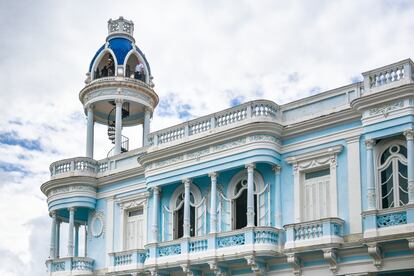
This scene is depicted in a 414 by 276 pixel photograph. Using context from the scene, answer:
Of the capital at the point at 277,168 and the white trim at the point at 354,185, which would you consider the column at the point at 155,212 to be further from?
the white trim at the point at 354,185

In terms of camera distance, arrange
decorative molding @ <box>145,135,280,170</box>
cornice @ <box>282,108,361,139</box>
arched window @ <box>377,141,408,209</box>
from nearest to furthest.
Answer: arched window @ <box>377,141,408,209</box> → cornice @ <box>282,108,361,139</box> → decorative molding @ <box>145,135,280,170</box>

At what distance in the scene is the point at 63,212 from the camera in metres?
33.1

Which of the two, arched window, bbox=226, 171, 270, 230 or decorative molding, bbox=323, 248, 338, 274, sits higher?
arched window, bbox=226, 171, 270, 230

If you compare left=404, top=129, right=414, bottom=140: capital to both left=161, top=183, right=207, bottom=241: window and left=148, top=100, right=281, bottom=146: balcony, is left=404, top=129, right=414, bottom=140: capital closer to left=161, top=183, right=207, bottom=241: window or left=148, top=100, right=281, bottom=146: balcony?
left=148, top=100, right=281, bottom=146: balcony

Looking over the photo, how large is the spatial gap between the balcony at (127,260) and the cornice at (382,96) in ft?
32.4

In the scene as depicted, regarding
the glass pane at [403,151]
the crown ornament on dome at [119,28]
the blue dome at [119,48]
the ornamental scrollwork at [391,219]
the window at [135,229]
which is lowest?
the ornamental scrollwork at [391,219]

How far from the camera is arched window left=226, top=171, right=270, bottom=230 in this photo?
26672 millimetres

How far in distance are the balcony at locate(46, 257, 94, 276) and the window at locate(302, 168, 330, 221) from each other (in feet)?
32.6

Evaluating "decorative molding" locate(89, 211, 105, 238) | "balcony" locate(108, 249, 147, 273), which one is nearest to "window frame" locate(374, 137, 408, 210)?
"balcony" locate(108, 249, 147, 273)

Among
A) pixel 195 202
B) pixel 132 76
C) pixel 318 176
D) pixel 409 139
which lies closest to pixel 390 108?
pixel 409 139

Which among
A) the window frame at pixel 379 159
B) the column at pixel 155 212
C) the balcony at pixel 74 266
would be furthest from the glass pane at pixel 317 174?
the balcony at pixel 74 266

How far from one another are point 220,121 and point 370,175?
6.25m

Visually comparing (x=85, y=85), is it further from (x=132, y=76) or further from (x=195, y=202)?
(x=195, y=202)

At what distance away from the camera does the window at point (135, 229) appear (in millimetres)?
30703
